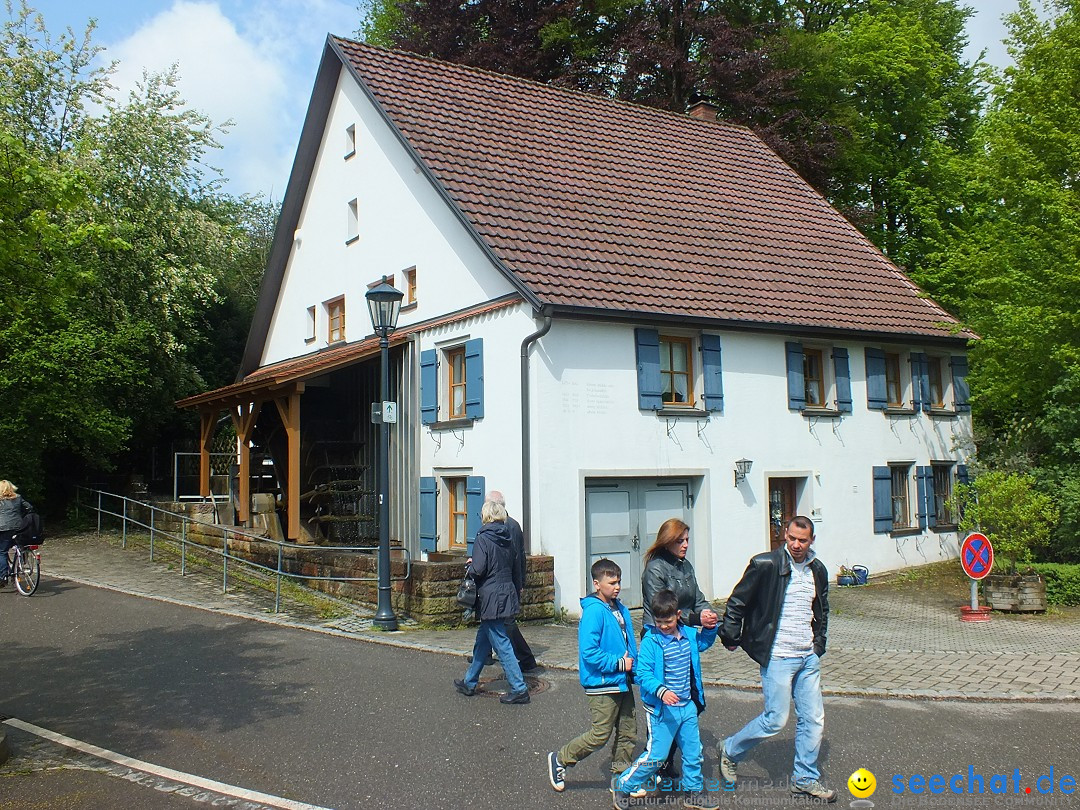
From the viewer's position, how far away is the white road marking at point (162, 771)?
6.09 metres

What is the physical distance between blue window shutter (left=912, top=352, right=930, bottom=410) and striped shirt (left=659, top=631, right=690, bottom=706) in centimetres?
1425

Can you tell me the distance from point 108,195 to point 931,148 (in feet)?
70.2

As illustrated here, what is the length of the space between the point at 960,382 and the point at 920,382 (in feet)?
4.63

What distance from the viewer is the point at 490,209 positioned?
15633mm

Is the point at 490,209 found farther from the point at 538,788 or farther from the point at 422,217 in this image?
the point at 538,788

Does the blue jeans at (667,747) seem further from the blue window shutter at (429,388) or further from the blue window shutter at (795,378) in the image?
the blue window shutter at (795,378)

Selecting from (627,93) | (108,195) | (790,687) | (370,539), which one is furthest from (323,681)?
(627,93)

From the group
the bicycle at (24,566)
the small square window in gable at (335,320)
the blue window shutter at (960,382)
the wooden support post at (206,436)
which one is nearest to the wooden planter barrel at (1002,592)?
the blue window shutter at (960,382)

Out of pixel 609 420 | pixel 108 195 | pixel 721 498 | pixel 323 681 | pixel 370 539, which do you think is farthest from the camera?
pixel 108 195

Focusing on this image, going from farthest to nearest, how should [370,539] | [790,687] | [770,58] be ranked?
[770,58] < [370,539] < [790,687]

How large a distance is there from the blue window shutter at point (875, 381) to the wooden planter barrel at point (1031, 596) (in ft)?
15.5

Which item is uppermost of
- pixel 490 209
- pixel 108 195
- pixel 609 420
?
pixel 108 195

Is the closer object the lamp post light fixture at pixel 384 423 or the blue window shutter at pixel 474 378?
the lamp post light fixture at pixel 384 423

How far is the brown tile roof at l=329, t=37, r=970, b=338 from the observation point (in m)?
15.4
